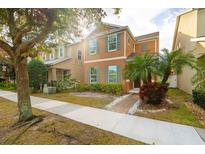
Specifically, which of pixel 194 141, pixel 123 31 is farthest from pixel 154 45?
pixel 194 141

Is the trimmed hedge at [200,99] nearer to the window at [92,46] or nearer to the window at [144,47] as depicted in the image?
the window at [144,47]

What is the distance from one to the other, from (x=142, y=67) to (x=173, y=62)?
157 cm

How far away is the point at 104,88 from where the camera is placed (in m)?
13.9

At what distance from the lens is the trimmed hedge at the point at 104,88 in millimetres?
12859

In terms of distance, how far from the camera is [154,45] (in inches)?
653

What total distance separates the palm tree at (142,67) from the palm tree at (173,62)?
1.38 ft

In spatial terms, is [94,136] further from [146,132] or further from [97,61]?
[97,61]

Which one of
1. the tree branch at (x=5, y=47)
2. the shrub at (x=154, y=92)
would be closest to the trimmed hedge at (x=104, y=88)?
the shrub at (x=154, y=92)

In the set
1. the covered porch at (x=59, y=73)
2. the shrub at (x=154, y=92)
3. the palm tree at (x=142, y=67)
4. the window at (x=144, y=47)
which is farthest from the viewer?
the covered porch at (x=59, y=73)

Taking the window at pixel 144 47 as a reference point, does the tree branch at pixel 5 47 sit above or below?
below

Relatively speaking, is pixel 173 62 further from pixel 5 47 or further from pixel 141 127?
pixel 5 47

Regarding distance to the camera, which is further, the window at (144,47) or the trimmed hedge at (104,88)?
the window at (144,47)

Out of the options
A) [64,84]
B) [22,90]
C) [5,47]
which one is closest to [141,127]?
[22,90]

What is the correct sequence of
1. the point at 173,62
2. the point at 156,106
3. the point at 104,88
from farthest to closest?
1. the point at 104,88
2. the point at 156,106
3. the point at 173,62
